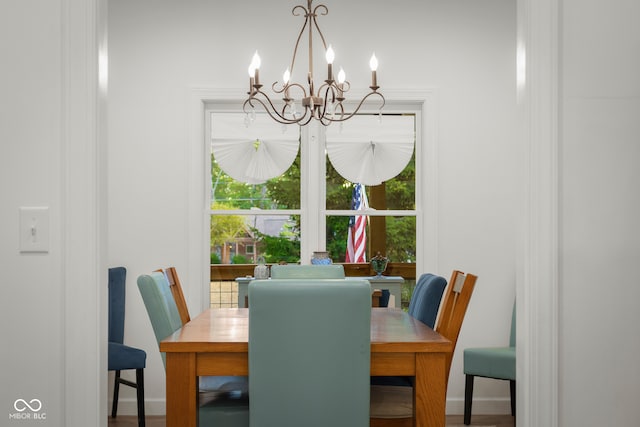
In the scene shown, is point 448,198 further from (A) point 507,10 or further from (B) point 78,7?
(B) point 78,7

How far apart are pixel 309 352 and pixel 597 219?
0.97m

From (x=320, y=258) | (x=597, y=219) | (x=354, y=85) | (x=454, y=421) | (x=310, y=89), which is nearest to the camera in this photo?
(x=597, y=219)

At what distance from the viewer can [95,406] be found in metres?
1.52

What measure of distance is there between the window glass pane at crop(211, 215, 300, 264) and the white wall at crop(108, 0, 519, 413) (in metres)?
0.25

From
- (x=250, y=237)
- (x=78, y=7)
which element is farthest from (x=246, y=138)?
(x=78, y=7)

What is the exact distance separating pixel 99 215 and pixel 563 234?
1134mm

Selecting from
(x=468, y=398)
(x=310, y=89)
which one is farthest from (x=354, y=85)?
(x=468, y=398)

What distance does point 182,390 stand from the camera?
7.66ft

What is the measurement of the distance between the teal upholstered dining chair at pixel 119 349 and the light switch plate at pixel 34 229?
2.26 metres

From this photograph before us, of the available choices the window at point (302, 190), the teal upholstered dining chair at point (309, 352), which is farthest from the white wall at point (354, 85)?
the teal upholstered dining chair at point (309, 352)

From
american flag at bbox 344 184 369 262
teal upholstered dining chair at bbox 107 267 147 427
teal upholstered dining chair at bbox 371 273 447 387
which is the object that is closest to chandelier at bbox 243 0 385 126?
american flag at bbox 344 184 369 262

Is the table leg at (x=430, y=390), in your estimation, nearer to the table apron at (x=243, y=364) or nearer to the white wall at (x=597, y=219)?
the table apron at (x=243, y=364)

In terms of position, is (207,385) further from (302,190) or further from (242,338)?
(302,190)

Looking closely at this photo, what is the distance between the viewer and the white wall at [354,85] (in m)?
4.26
